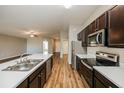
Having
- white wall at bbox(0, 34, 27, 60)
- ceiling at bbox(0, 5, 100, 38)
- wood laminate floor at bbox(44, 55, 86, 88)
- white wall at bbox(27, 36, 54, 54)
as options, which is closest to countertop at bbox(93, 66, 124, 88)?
wood laminate floor at bbox(44, 55, 86, 88)

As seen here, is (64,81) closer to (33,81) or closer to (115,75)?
(33,81)

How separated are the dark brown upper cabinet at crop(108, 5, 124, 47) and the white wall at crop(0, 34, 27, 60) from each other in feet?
28.8

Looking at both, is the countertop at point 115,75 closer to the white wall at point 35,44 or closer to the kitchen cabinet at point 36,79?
the kitchen cabinet at point 36,79

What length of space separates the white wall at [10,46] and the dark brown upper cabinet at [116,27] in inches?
346

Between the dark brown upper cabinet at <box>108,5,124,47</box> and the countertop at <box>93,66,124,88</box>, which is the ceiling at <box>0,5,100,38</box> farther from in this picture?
the countertop at <box>93,66,124,88</box>

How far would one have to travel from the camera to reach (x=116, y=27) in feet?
6.54

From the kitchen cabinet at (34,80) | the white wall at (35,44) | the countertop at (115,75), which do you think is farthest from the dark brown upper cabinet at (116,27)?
the white wall at (35,44)

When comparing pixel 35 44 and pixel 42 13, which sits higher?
pixel 42 13

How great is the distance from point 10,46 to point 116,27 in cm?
1019

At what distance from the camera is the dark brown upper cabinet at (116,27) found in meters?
1.84

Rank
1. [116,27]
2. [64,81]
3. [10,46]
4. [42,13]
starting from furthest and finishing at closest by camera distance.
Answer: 1. [10,46]
2. [42,13]
3. [64,81]
4. [116,27]

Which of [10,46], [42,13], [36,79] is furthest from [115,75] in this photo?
[10,46]
